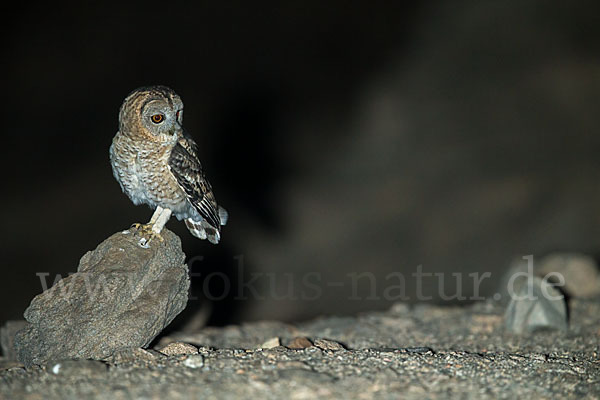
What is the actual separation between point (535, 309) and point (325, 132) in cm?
1103

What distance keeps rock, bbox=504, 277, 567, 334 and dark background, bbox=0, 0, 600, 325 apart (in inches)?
184

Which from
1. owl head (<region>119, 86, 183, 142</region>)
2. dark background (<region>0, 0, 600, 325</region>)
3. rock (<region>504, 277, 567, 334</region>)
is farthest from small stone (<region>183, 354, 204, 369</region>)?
dark background (<region>0, 0, 600, 325</region>)

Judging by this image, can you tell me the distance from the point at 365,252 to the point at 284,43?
284 inches

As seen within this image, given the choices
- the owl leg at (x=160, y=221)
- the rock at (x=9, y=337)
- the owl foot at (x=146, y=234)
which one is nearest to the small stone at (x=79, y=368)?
the owl foot at (x=146, y=234)

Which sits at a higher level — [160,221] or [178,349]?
[160,221]

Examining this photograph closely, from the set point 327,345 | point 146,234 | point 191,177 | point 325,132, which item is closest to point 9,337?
point 146,234

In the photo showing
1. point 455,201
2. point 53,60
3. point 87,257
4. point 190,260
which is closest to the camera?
point 87,257

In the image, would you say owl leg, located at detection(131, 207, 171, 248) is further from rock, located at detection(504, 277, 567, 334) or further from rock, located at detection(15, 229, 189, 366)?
rock, located at detection(504, 277, 567, 334)

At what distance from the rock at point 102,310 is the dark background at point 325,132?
6.28 m

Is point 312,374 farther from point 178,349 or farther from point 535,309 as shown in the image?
point 535,309

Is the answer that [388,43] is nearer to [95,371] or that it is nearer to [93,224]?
[93,224]

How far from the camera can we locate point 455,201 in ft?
46.8

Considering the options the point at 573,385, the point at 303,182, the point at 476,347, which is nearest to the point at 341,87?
the point at 303,182

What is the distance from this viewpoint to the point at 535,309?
6.42 m
